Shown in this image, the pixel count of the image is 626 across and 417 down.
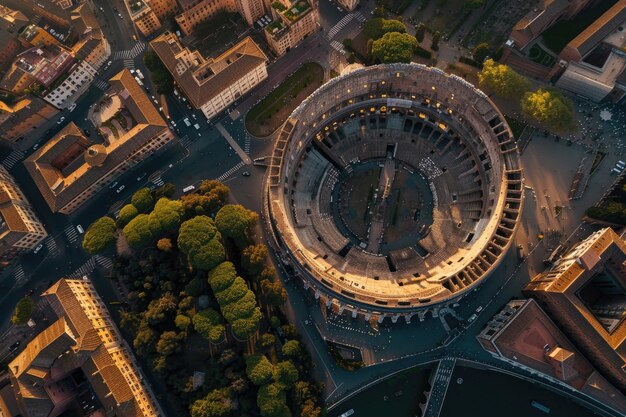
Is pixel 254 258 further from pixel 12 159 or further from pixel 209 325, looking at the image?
pixel 12 159

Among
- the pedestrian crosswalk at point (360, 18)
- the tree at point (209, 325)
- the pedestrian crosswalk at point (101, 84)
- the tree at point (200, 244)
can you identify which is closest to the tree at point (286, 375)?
the tree at point (209, 325)

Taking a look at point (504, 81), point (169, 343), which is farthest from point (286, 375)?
point (504, 81)

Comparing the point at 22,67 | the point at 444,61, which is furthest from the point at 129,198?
the point at 444,61

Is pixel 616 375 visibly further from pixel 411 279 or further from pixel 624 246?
pixel 411 279

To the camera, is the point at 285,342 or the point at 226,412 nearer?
the point at 226,412

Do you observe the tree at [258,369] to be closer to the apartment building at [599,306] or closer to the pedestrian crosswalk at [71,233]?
the pedestrian crosswalk at [71,233]

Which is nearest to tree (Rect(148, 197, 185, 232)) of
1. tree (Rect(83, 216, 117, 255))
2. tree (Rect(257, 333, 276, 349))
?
tree (Rect(83, 216, 117, 255))

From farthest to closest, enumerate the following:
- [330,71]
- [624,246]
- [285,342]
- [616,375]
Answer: [330,71] < [285,342] < [624,246] < [616,375]
